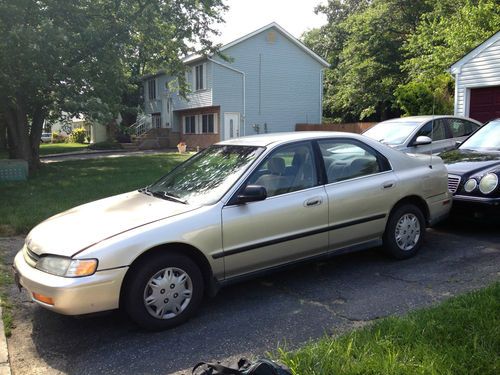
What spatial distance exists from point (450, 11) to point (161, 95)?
2130 cm

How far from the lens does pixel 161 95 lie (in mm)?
37438

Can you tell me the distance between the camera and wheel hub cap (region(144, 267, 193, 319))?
12.6 ft

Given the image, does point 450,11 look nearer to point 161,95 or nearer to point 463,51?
point 463,51

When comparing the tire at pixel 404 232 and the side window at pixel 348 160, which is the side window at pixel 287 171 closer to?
the side window at pixel 348 160

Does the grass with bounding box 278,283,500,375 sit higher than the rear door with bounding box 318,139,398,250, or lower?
lower

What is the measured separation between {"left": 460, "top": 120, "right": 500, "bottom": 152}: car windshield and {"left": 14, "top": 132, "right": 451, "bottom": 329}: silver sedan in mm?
2183

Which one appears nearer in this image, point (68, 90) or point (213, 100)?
point (68, 90)

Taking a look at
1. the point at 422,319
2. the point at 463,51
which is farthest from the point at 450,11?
the point at 422,319

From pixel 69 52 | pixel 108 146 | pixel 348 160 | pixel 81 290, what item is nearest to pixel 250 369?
pixel 81 290

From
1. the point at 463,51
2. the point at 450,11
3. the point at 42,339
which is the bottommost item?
the point at 42,339

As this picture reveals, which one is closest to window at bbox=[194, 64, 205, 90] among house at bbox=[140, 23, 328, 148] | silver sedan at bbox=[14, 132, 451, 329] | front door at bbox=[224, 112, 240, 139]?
house at bbox=[140, 23, 328, 148]

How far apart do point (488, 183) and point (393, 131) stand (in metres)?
3.59

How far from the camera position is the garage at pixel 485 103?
1378 centimetres

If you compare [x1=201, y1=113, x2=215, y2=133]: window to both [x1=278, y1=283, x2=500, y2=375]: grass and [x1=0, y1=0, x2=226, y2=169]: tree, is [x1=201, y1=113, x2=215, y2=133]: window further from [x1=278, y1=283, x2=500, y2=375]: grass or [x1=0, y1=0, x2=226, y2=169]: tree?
[x1=278, y1=283, x2=500, y2=375]: grass
